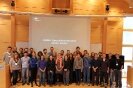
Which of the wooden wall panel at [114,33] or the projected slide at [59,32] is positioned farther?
the wooden wall panel at [114,33]

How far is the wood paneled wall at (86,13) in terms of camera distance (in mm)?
14688

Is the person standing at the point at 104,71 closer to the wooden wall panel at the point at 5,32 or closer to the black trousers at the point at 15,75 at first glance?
the black trousers at the point at 15,75

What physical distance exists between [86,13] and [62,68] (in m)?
4.49

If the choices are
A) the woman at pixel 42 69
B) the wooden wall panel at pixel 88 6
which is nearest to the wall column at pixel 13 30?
the woman at pixel 42 69

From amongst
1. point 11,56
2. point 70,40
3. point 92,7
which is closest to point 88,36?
point 70,40

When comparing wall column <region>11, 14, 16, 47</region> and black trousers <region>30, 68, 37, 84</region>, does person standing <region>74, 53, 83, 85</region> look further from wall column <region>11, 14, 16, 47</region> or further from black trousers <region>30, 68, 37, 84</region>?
wall column <region>11, 14, 16, 47</region>

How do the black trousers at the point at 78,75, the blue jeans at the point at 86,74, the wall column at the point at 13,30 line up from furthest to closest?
the wall column at the point at 13,30, the blue jeans at the point at 86,74, the black trousers at the point at 78,75

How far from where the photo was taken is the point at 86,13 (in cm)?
1512

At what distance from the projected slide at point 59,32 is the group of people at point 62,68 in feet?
4.33

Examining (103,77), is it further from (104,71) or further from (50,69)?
(50,69)

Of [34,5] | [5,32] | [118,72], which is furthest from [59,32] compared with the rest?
[118,72]

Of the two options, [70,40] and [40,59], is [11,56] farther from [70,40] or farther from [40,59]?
[70,40]

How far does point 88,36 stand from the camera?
46.5 ft

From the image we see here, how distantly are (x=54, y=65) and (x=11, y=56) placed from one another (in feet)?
6.82
